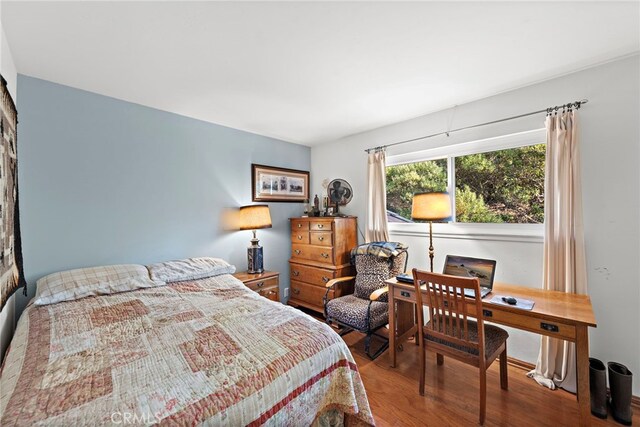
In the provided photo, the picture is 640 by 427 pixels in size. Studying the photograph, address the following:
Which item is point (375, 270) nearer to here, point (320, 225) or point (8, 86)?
point (320, 225)

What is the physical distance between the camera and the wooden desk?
1.49m

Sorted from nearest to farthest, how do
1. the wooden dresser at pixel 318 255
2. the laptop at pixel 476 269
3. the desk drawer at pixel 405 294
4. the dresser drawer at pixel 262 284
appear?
the laptop at pixel 476 269, the desk drawer at pixel 405 294, the dresser drawer at pixel 262 284, the wooden dresser at pixel 318 255

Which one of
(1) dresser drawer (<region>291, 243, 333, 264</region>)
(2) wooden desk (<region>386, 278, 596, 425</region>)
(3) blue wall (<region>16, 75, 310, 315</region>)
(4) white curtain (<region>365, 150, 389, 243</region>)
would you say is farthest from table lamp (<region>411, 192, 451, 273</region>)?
(3) blue wall (<region>16, 75, 310, 315</region>)

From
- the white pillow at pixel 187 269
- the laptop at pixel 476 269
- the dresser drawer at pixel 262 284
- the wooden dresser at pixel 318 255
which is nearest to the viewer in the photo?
the laptop at pixel 476 269

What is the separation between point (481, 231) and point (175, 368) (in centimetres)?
265

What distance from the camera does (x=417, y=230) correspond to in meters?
2.94

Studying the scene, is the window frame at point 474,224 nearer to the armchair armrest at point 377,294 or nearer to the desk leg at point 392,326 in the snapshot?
the armchair armrest at point 377,294

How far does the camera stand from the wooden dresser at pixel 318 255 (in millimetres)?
3174

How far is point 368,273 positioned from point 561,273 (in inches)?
63.6

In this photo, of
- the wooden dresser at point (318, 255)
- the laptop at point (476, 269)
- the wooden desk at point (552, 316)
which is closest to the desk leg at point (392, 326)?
the wooden desk at point (552, 316)

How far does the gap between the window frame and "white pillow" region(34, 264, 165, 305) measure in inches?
104

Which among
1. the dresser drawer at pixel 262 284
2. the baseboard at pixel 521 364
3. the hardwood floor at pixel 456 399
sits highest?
the dresser drawer at pixel 262 284

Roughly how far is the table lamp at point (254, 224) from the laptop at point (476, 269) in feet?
6.64

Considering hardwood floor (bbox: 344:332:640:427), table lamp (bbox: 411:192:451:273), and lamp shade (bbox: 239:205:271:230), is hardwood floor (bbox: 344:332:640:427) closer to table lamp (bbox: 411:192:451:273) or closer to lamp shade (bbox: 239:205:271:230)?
table lamp (bbox: 411:192:451:273)
